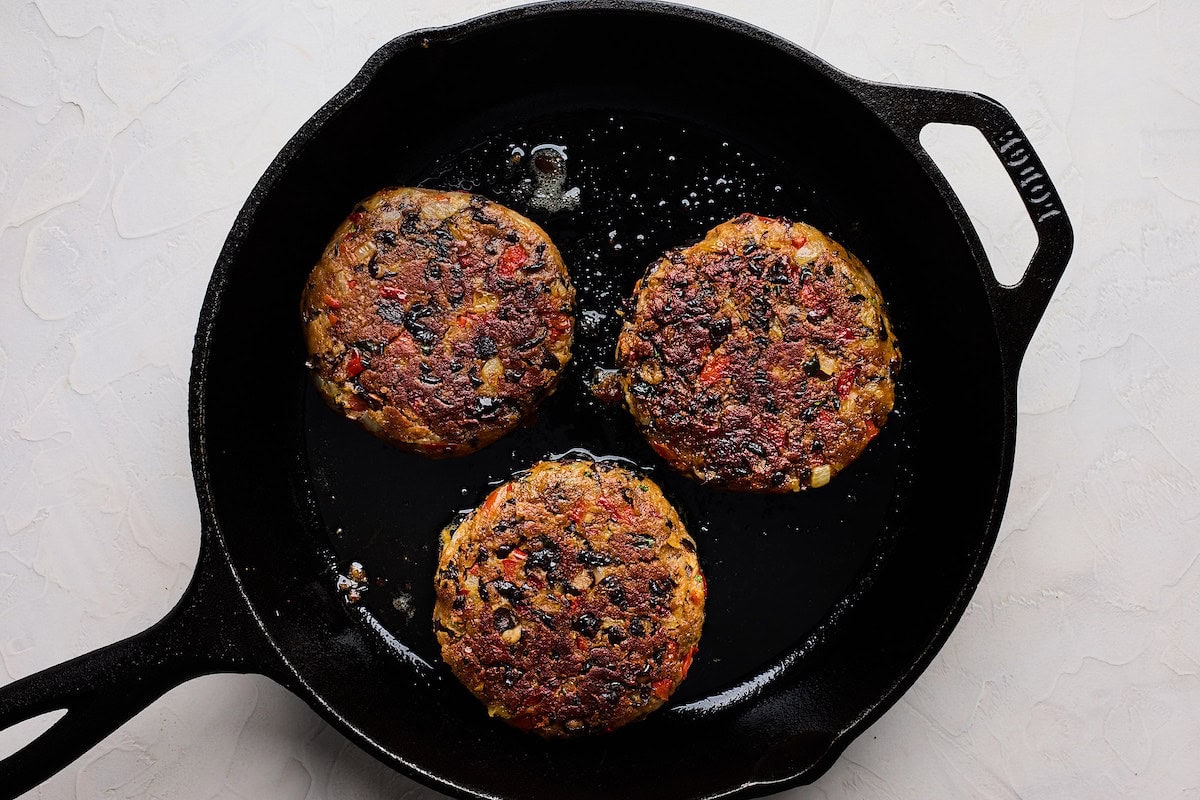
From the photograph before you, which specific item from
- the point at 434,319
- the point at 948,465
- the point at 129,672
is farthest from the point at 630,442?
the point at 129,672

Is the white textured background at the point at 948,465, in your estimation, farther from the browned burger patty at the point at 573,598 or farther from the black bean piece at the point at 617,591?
the black bean piece at the point at 617,591

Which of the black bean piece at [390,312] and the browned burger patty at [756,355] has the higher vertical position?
the black bean piece at [390,312]

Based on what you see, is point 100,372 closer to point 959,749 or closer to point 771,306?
point 771,306

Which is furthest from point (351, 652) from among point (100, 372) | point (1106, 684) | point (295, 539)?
point (1106, 684)

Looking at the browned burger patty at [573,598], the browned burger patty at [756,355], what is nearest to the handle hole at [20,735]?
the browned burger patty at [573,598]

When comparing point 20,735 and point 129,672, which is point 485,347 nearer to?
point 129,672

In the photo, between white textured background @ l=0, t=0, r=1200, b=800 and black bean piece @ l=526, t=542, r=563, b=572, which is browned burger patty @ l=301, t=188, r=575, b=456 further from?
white textured background @ l=0, t=0, r=1200, b=800
